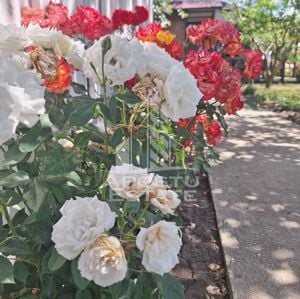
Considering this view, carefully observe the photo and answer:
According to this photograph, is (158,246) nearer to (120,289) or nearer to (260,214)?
(120,289)

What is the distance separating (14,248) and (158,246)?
16.6 inches

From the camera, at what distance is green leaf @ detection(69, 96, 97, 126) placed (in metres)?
1.12

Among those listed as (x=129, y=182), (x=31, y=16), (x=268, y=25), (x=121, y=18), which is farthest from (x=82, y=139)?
(x=268, y=25)

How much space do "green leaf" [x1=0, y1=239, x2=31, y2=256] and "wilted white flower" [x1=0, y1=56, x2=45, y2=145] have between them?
1.22ft

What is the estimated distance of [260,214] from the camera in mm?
3195

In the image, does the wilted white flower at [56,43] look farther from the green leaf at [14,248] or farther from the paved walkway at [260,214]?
the paved walkway at [260,214]

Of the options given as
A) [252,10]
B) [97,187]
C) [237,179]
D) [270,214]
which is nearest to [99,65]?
[97,187]

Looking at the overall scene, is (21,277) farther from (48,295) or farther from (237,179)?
(237,179)

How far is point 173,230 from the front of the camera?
0.96 metres

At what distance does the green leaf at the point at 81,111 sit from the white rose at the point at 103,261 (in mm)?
366

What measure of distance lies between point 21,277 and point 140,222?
379 mm

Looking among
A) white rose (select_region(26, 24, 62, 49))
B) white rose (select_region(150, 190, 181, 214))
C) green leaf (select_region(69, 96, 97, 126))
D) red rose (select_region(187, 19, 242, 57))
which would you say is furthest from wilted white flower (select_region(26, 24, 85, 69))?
red rose (select_region(187, 19, 242, 57))

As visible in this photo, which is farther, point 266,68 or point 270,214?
point 266,68

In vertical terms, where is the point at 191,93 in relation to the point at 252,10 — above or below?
below
